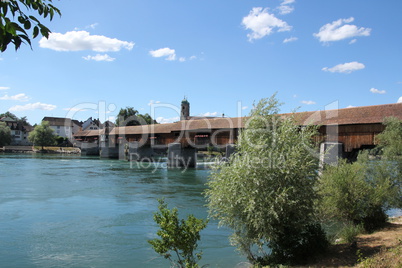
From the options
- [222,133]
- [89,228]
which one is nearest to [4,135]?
[222,133]

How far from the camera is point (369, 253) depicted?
5.97 m

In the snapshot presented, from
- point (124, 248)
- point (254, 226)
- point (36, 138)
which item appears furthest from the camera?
point (36, 138)

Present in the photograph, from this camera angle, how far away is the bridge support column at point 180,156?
1260 inches

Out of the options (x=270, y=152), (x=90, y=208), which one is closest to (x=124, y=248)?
(x=270, y=152)

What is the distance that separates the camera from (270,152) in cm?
652

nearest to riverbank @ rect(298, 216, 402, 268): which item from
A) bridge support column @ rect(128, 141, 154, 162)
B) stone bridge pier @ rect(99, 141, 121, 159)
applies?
bridge support column @ rect(128, 141, 154, 162)

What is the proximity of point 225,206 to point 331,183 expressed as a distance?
3.79m

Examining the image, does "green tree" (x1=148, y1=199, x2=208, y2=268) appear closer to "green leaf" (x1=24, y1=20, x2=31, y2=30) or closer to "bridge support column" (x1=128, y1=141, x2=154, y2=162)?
"green leaf" (x1=24, y1=20, x2=31, y2=30)

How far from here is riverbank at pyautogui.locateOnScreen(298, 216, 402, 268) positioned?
5.09 metres

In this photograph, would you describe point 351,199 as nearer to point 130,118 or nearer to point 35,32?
point 35,32

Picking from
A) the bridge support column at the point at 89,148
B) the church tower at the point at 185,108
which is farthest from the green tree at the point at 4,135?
the church tower at the point at 185,108

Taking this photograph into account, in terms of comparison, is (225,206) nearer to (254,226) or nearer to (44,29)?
(254,226)

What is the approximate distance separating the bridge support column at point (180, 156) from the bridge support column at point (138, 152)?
11.1 metres

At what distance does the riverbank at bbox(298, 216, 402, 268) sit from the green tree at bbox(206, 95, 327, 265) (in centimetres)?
39
